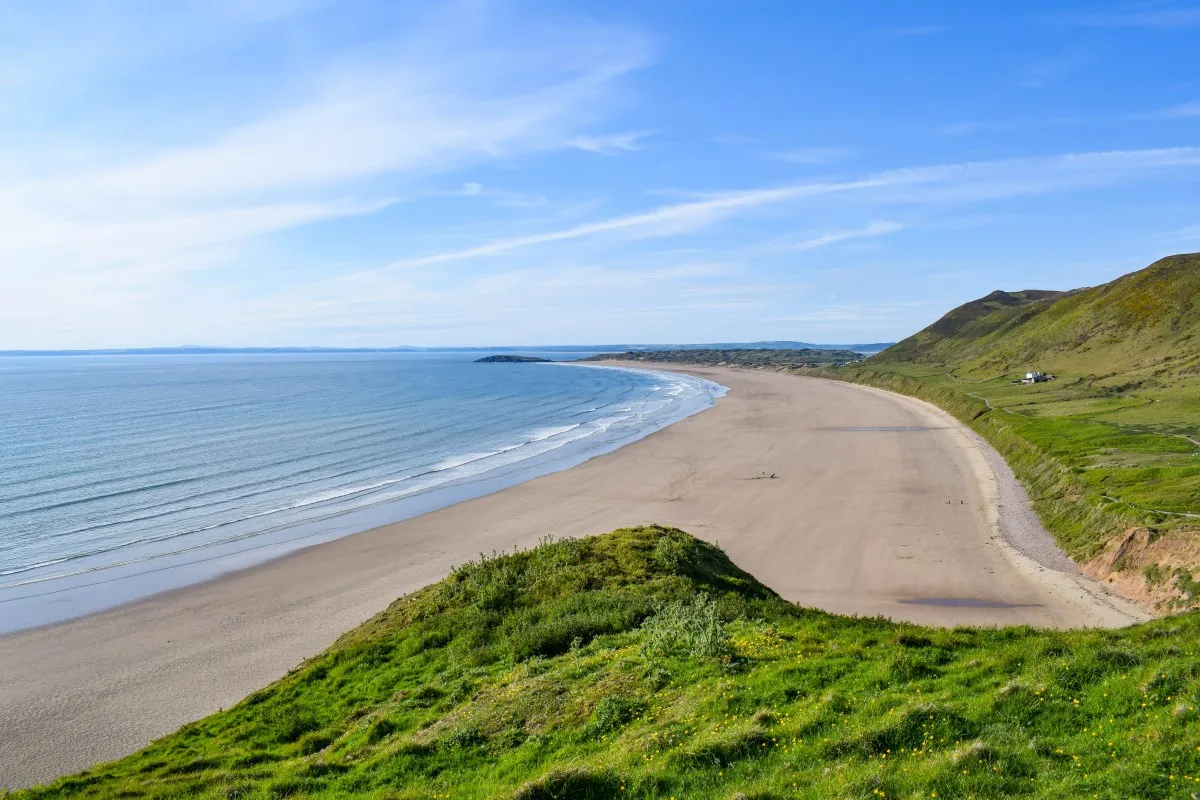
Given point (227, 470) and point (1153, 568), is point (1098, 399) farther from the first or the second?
point (227, 470)

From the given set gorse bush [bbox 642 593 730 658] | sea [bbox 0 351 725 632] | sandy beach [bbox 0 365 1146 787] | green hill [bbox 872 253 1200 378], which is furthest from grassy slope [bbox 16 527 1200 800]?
green hill [bbox 872 253 1200 378]

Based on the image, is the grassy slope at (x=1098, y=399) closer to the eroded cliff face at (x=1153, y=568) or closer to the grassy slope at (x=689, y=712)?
the eroded cliff face at (x=1153, y=568)

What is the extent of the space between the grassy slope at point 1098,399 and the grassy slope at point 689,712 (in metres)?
14.7

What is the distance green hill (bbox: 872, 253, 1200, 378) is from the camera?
274 feet

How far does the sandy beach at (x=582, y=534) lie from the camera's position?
2064 centimetres

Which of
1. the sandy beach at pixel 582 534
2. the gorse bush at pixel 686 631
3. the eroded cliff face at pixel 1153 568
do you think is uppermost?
the gorse bush at pixel 686 631

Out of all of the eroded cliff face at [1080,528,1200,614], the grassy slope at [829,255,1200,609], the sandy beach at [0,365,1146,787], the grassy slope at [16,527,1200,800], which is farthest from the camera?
the grassy slope at [829,255,1200,609]

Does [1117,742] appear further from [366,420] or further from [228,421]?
[228,421]

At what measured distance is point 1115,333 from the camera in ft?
328

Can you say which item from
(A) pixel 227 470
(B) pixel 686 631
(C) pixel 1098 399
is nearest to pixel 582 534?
(B) pixel 686 631

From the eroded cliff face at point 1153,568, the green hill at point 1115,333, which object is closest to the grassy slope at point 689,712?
the eroded cliff face at point 1153,568

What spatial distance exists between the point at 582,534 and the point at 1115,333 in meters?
95.2

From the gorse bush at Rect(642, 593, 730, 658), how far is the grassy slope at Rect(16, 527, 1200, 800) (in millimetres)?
68

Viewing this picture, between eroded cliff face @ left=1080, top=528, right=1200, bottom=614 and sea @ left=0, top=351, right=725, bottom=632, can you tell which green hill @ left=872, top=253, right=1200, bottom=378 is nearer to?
sea @ left=0, top=351, right=725, bottom=632
